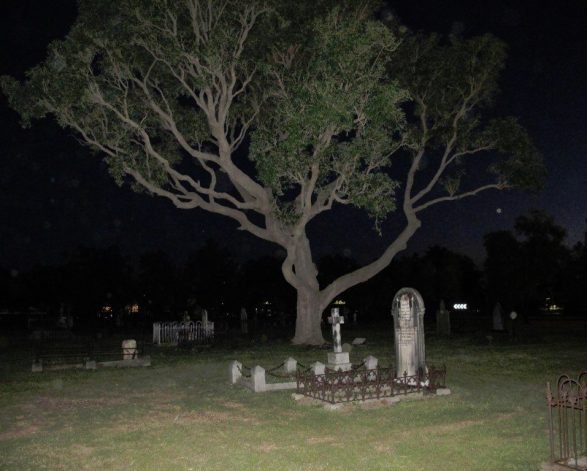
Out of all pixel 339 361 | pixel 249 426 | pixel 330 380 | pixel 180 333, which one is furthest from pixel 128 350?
pixel 249 426

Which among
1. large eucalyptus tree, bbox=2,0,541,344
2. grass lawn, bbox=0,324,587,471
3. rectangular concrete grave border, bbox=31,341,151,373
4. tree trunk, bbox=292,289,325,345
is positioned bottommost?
grass lawn, bbox=0,324,587,471

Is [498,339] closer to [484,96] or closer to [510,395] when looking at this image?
[484,96]

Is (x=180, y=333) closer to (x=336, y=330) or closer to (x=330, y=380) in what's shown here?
(x=336, y=330)

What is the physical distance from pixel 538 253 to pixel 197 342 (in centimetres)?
3120

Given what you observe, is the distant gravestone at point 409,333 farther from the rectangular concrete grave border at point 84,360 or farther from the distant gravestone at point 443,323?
the distant gravestone at point 443,323

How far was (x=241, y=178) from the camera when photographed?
2828cm

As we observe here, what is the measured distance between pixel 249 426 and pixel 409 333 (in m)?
5.94

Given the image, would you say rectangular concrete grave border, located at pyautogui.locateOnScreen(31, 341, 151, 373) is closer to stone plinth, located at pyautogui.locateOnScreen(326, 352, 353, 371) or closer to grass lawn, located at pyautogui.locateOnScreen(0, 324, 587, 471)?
grass lawn, located at pyautogui.locateOnScreen(0, 324, 587, 471)

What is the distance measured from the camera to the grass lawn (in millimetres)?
8570

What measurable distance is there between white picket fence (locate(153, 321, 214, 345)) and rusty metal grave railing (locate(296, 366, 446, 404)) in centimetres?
1802

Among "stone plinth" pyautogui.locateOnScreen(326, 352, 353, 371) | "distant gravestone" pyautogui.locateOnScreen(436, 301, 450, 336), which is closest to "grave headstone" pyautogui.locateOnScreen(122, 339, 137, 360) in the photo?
"stone plinth" pyautogui.locateOnScreen(326, 352, 353, 371)

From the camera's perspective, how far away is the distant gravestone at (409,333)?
1526 centimetres

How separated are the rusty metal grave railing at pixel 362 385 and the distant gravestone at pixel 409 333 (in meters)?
0.91

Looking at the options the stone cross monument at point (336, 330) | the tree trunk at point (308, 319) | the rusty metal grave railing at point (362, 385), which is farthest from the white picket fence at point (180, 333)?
the rusty metal grave railing at point (362, 385)
